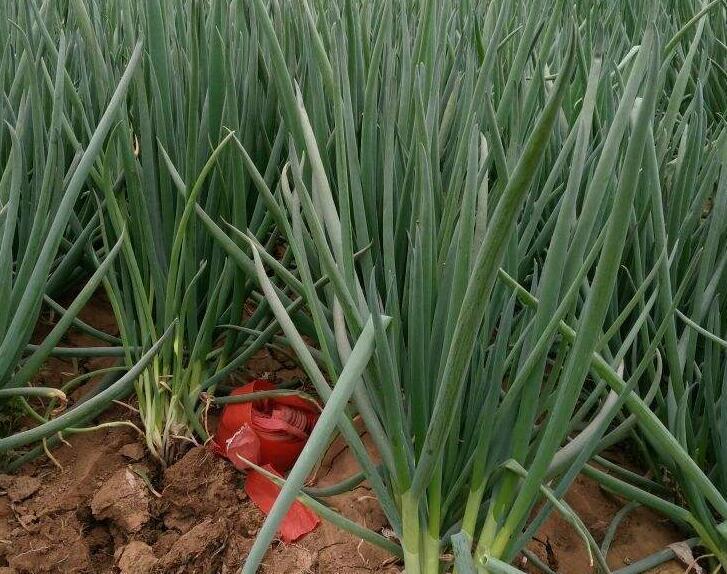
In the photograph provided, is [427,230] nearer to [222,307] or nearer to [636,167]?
[636,167]

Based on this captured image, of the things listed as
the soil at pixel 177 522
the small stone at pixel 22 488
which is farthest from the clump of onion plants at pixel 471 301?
the small stone at pixel 22 488

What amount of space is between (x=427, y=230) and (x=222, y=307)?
0.36 meters

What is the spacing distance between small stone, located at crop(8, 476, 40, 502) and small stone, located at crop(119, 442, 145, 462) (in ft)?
0.32

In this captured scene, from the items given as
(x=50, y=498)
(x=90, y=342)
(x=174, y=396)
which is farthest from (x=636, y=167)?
(x=90, y=342)

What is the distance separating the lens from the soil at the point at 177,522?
0.74m

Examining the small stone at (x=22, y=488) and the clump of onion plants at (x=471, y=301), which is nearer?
the clump of onion plants at (x=471, y=301)

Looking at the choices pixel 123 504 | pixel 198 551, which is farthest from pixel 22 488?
pixel 198 551

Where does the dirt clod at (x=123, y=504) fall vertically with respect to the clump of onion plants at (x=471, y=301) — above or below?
below

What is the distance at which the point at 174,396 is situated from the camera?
848 millimetres

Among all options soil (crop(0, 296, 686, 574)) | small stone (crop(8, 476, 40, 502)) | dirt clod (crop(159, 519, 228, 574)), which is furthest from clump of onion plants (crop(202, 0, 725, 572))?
small stone (crop(8, 476, 40, 502))

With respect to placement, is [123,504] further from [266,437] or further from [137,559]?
[266,437]

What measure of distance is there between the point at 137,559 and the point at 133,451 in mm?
159

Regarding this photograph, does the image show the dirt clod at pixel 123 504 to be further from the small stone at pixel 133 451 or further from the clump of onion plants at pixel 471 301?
the clump of onion plants at pixel 471 301

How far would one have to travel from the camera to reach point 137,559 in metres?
0.73
